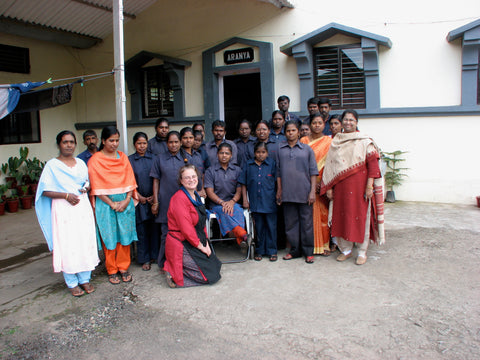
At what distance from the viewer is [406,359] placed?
8.13 feet

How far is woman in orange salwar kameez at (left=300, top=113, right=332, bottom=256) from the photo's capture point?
451 centimetres

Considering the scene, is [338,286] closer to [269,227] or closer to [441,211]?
[269,227]

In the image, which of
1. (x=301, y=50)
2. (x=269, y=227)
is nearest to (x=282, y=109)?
(x=301, y=50)

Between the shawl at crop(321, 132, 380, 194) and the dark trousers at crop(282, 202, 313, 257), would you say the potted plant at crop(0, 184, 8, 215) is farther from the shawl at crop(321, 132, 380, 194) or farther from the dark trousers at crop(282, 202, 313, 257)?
the shawl at crop(321, 132, 380, 194)

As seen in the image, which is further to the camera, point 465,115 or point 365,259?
point 465,115

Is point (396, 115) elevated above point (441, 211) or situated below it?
above

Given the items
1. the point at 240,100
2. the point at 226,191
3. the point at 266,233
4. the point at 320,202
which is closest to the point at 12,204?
the point at 226,191

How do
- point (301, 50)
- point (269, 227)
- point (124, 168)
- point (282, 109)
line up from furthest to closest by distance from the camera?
point (301, 50), point (282, 109), point (269, 227), point (124, 168)

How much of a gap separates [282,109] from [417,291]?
329 centimetres

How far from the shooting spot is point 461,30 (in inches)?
238

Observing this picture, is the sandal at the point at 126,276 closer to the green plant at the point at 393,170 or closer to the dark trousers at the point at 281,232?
the dark trousers at the point at 281,232

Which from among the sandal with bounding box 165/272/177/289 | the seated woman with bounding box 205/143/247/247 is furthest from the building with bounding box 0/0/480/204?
the sandal with bounding box 165/272/177/289

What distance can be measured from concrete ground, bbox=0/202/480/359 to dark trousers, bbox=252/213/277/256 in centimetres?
14

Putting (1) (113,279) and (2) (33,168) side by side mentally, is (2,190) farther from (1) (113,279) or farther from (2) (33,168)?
(1) (113,279)
